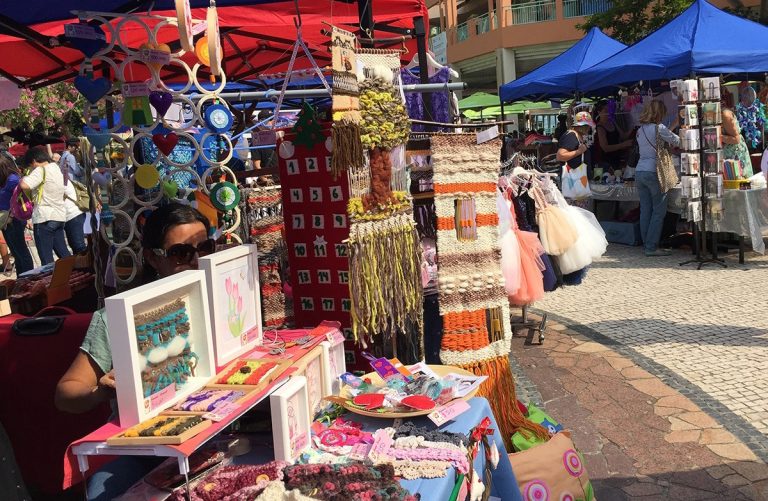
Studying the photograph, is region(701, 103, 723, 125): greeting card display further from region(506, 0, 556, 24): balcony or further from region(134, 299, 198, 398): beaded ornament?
region(506, 0, 556, 24): balcony

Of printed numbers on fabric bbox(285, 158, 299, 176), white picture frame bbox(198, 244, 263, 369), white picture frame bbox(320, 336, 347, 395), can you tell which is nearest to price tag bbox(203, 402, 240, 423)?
white picture frame bbox(198, 244, 263, 369)

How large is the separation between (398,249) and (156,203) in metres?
1.25

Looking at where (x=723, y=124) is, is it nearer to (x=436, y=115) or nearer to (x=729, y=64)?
(x=729, y=64)

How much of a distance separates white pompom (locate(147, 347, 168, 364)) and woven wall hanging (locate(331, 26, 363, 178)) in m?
1.20

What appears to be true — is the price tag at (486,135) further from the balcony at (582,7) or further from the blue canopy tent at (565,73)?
the balcony at (582,7)

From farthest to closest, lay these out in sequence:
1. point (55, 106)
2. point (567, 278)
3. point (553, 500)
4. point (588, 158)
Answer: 1. point (55, 106)
2. point (588, 158)
3. point (567, 278)
4. point (553, 500)

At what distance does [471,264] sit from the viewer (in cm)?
366

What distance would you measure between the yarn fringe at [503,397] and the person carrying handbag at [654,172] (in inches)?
252

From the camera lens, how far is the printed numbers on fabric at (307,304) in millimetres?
3324

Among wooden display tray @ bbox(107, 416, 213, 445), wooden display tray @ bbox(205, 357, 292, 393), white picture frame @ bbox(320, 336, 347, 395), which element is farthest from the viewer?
white picture frame @ bbox(320, 336, 347, 395)

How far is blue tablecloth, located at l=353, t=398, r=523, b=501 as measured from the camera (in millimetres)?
2104

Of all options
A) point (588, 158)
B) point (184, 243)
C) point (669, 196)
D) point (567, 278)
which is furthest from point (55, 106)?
point (184, 243)

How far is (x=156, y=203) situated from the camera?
→ 3430 millimetres

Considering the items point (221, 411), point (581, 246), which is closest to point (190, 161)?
point (221, 411)
